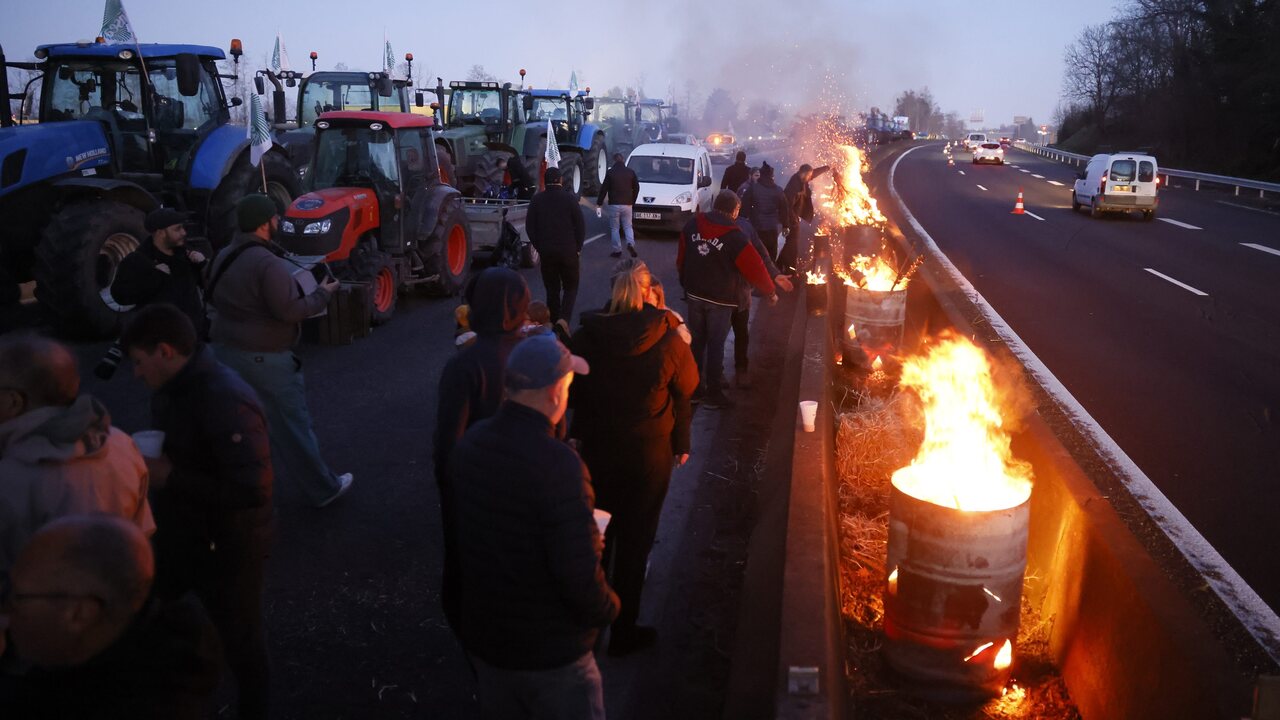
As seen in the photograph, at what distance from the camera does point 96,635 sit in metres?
2.13

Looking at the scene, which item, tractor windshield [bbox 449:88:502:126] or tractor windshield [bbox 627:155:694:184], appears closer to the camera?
tractor windshield [bbox 627:155:694:184]

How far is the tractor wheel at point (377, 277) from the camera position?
12117 millimetres

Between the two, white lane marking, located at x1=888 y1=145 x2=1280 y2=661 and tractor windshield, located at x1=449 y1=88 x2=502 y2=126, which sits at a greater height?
tractor windshield, located at x1=449 y1=88 x2=502 y2=126

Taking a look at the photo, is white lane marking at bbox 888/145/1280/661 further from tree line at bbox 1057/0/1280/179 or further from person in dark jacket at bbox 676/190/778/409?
tree line at bbox 1057/0/1280/179

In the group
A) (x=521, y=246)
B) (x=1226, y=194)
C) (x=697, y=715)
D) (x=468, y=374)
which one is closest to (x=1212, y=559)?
(x=697, y=715)

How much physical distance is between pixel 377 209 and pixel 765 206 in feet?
16.8

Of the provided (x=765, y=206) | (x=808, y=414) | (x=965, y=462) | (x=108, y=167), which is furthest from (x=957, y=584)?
(x=108, y=167)

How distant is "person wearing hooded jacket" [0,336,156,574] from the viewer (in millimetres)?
2941

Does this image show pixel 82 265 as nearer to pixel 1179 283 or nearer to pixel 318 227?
pixel 318 227

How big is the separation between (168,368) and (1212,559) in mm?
5785

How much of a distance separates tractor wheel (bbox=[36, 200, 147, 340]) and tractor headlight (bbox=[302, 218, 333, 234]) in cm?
179

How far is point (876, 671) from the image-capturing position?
4957 mm

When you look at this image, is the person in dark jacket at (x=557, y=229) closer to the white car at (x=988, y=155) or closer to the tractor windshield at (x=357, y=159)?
the tractor windshield at (x=357, y=159)

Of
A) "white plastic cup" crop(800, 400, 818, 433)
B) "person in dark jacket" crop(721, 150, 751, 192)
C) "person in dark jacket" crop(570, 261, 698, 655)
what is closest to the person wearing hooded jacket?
"person in dark jacket" crop(570, 261, 698, 655)
